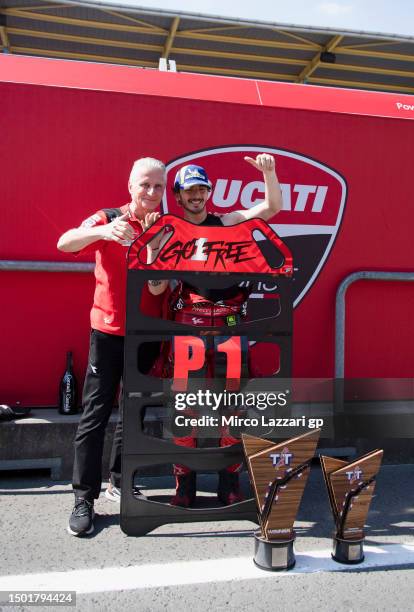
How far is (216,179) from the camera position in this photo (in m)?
2.93

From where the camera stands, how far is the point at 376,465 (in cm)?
188

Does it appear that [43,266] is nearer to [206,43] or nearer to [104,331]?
[104,331]

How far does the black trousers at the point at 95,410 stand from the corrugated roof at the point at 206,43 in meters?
6.62

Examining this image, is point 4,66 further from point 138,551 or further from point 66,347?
point 138,551

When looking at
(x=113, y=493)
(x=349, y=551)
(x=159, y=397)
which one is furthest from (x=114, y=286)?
(x=349, y=551)

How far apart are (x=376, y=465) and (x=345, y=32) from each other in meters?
7.78

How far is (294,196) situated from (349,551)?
1.90m

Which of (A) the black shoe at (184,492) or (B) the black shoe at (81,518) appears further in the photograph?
(A) the black shoe at (184,492)

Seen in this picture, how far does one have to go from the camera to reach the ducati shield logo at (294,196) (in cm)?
293

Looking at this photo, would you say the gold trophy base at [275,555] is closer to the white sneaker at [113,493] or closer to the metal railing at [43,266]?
the white sneaker at [113,493]

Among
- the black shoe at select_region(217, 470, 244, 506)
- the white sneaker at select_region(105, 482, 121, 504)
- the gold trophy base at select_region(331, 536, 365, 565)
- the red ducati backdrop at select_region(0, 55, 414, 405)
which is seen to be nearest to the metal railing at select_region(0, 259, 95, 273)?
the red ducati backdrop at select_region(0, 55, 414, 405)

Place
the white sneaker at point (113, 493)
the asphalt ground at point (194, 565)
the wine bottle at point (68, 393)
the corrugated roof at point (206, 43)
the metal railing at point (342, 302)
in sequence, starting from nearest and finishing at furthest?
the asphalt ground at point (194, 565) < the white sneaker at point (113, 493) < the wine bottle at point (68, 393) < the metal railing at point (342, 302) < the corrugated roof at point (206, 43)

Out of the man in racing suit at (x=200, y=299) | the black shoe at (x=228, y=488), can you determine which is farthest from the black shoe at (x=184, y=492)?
the black shoe at (x=228, y=488)

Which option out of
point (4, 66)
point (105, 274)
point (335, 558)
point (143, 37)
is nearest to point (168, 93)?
point (4, 66)
